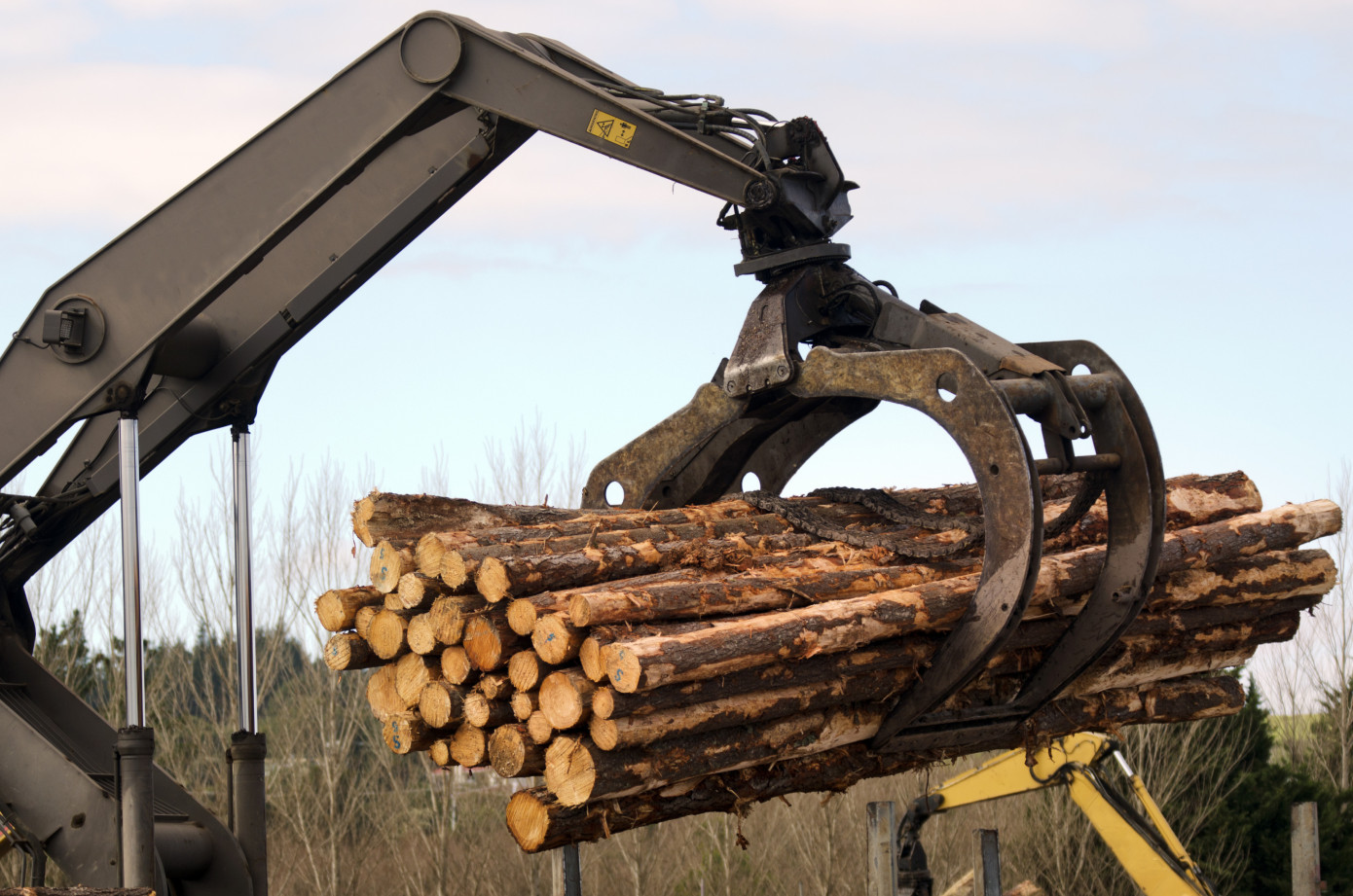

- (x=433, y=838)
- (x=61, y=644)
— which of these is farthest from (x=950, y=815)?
(x=61, y=644)

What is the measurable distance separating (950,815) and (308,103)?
17251mm

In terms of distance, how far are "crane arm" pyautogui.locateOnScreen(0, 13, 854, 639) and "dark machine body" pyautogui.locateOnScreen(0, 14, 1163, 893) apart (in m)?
0.01

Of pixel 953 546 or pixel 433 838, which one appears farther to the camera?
pixel 433 838

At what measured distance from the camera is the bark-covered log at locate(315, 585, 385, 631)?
5320mm

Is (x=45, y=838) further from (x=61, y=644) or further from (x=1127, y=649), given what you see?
(x=61, y=644)

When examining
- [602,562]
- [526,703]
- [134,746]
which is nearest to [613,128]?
[602,562]

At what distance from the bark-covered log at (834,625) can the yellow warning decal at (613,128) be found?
203cm

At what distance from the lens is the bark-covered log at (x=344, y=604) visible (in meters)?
5.32

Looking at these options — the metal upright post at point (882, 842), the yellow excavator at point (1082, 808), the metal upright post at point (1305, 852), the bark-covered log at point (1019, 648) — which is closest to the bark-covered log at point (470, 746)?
the bark-covered log at point (1019, 648)

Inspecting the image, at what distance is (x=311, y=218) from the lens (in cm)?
653

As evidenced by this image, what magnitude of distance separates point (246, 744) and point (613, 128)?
10.3 ft

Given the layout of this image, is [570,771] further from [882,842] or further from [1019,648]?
[882,842]

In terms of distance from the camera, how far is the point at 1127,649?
604 cm

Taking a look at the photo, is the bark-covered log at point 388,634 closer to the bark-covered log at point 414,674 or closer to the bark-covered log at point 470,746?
the bark-covered log at point 414,674
